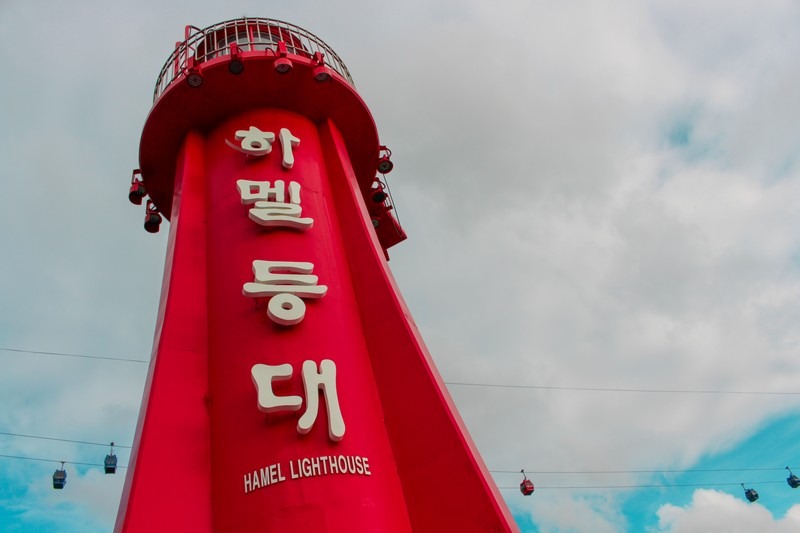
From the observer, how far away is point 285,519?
28.1ft

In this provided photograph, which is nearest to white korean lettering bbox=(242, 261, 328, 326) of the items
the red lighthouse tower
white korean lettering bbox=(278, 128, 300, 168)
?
the red lighthouse tower

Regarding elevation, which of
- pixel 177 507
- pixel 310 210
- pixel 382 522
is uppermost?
pixel 310 210

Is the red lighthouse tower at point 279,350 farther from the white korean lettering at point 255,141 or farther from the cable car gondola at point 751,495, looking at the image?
the cable car gondola at point 751,495

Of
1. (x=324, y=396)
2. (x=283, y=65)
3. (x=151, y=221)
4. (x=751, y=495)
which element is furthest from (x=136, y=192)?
(x=751, y=495)

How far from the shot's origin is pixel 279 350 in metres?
10.5

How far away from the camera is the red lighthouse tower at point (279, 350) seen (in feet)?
29.5

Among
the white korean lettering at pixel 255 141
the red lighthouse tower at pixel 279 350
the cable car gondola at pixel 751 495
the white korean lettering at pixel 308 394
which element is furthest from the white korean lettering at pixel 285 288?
the cable car gondola at pixel 751 495

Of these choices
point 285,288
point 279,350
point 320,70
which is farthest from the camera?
point 320,70

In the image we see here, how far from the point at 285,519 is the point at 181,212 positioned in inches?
300

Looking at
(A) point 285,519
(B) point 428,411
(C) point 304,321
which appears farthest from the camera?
(C) point 304,321

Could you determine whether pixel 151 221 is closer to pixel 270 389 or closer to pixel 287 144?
pixel 287 144

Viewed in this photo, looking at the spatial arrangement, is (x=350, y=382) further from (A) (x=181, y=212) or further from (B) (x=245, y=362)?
(A) (x=181, y=212)

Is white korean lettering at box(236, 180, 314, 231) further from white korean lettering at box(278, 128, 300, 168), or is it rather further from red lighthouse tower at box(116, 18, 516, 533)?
white korean lettering at box(278, 128, 300, 168)

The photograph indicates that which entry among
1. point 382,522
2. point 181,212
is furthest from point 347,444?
point 181,212
